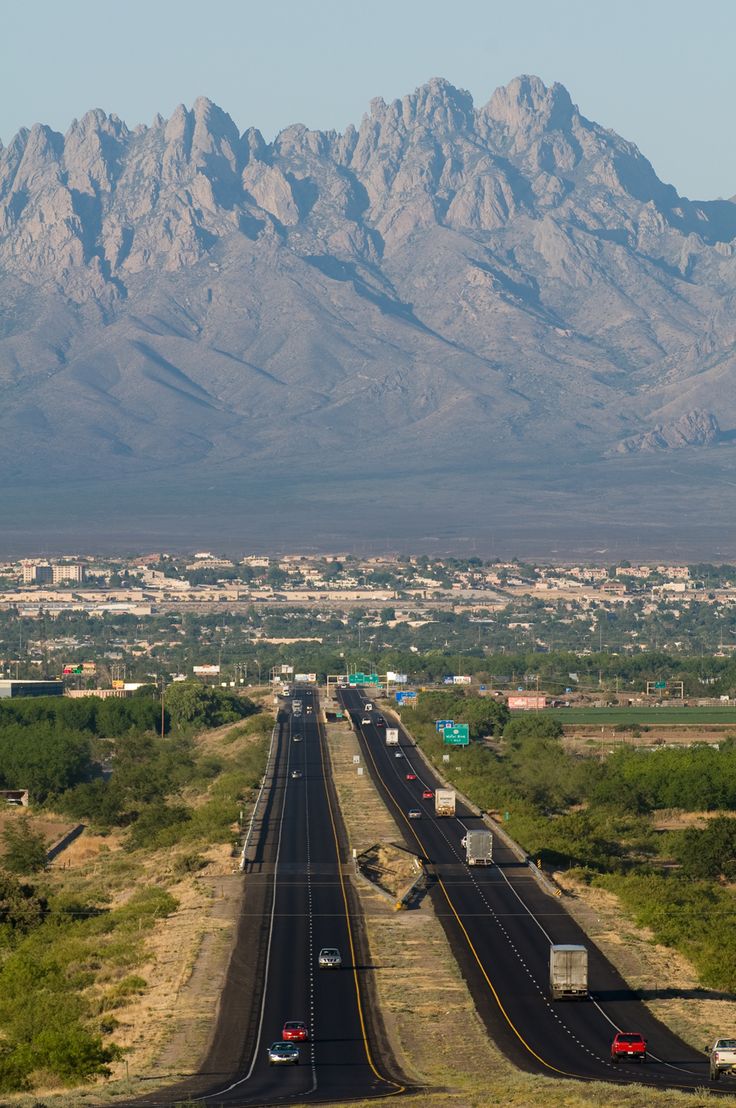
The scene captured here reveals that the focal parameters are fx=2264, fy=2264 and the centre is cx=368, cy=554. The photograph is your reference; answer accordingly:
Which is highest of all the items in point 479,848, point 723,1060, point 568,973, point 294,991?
point 479,848

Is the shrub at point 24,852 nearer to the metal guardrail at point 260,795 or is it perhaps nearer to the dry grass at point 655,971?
the metal guardrail at point 260,795

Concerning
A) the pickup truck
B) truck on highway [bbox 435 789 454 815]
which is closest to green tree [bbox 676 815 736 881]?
truck on highway [bbox 435 789 454 815]

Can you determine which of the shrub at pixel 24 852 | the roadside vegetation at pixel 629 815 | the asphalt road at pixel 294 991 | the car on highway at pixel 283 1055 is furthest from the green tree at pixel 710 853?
the car on highway at pixel 283 1055

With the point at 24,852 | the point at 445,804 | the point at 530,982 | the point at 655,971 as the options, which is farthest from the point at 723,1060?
the point at 24,852

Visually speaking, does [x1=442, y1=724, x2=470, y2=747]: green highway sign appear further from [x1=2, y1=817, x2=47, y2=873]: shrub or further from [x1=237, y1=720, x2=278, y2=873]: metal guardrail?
[x1=2, y1=817, x2=47, y2=873]: shrub

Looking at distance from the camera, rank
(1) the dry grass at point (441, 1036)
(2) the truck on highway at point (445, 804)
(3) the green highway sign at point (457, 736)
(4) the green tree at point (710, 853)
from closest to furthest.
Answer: (1) the dry grass at point (441, 1036), (4) the green tree at point (710, 853), (2) the truck on highway at point (445, 804), (3) the green highway sign at point (457, 736)

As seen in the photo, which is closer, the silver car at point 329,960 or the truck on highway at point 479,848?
the silver car at point 329,960

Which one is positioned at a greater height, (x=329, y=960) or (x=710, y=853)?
(x=710, y=853)

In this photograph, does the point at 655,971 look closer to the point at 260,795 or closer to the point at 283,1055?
the point at 283,1055

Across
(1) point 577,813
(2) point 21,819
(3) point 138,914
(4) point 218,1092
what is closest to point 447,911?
(3) point 138,914
